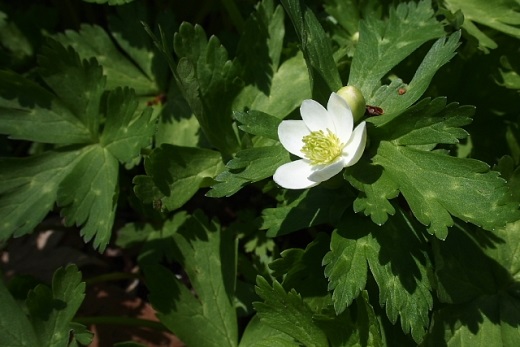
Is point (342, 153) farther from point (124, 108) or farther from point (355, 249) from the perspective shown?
point (124, 108)

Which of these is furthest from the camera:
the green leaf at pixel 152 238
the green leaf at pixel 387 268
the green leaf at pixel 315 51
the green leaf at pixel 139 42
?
the green leaf at pixel 139 42

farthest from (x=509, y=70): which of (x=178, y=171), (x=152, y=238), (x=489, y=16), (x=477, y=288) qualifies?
(x=152, y=238)

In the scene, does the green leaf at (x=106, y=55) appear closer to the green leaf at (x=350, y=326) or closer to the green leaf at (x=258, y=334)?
the green leaf at (x=258, y=334)

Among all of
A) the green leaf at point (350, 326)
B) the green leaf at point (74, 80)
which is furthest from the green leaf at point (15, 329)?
the green leaf at point (350, 326)

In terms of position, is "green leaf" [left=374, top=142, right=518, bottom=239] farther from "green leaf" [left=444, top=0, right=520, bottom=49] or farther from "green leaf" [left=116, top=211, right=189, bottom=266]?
"green leaf" [left=116, top=211, right=189, bottom=266]

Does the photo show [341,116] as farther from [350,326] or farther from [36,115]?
[36,115]

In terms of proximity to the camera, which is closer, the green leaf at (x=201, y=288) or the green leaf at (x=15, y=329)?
the green leaf at (x=15, y=329)
